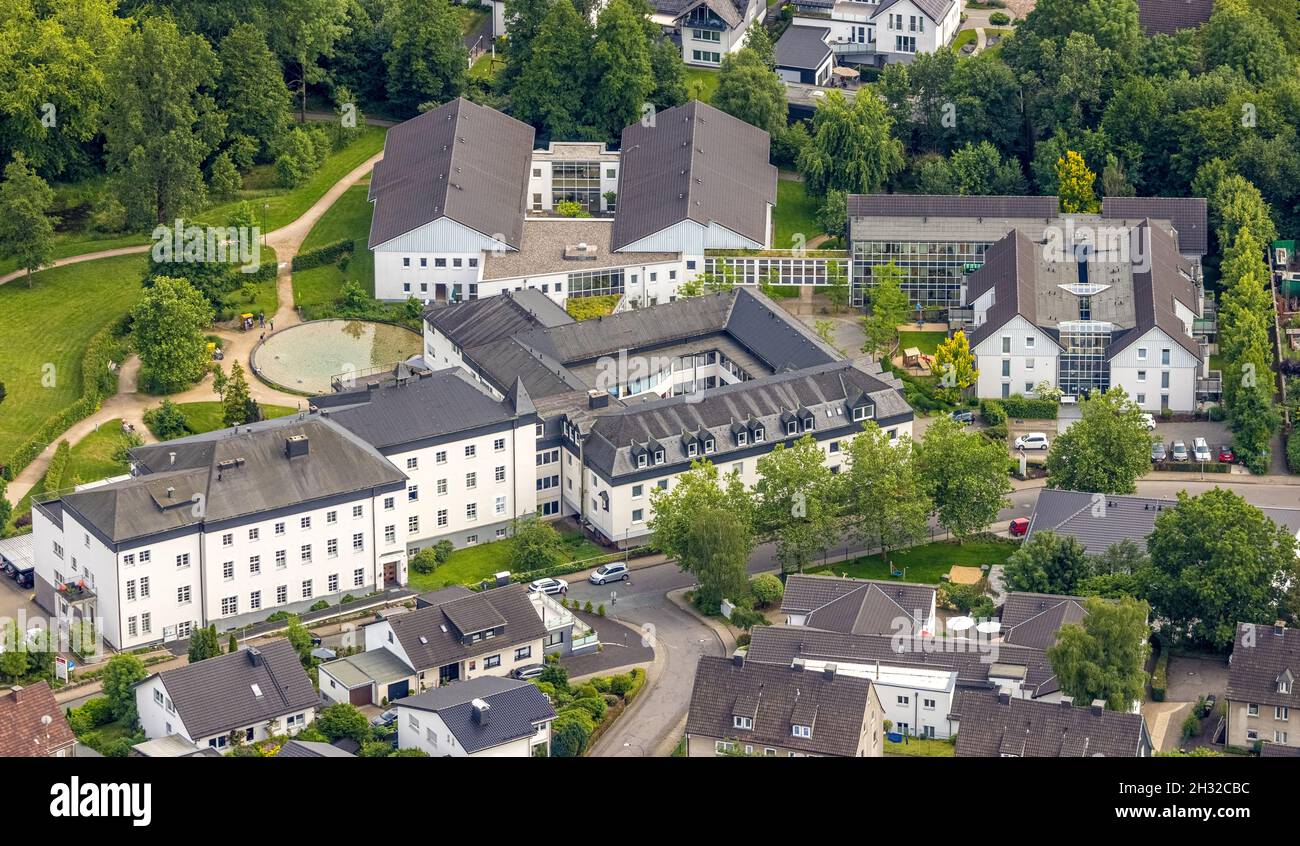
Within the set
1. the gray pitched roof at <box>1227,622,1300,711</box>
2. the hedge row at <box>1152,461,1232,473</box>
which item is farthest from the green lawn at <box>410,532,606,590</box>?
the gray pitched roof at <box>1227,622,1300,711</box>

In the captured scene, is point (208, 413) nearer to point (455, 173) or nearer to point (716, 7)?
point (455, 173)

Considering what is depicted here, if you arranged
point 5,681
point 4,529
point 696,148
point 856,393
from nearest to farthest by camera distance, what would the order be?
point 5,681 < point 4,529 < point 856,393 < point 696,148

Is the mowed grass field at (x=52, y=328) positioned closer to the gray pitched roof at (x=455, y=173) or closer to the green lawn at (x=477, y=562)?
the gray pitched roof at (x=455, y=173)

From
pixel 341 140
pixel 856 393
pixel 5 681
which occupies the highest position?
pixel 341 140

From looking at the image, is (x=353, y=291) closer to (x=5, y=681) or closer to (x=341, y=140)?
(x=341, y=140)

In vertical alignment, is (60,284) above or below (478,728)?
above

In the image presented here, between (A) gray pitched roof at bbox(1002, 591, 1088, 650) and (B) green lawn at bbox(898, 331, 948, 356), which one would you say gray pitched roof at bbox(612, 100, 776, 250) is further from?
(A) gray pitched roof at bbox(1002, 591, 1088, 650)
